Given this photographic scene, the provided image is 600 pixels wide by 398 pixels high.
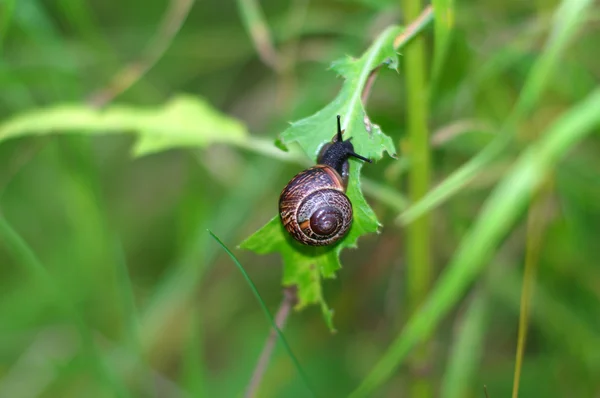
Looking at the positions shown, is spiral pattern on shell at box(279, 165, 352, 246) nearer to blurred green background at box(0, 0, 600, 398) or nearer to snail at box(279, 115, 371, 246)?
snail at box(279, 115, 371, 246)

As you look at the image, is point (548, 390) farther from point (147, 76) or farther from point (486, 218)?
point (147, 76)

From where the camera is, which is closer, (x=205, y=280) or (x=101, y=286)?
(x=101, y=286)

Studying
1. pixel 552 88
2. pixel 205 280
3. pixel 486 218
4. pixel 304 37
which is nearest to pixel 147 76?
pixel 304 37

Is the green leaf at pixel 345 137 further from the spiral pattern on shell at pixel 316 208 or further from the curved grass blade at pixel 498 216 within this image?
the curved grass blade at pixel 498 216

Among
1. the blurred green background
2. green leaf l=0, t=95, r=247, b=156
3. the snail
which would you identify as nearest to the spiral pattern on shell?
the snail

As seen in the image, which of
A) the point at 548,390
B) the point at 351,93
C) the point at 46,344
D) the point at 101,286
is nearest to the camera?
the point at 351,93

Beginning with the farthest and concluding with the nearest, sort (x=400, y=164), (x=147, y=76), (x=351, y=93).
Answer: (x=147, y=76) < (x=400, y=164) < (x=351, y=93)
